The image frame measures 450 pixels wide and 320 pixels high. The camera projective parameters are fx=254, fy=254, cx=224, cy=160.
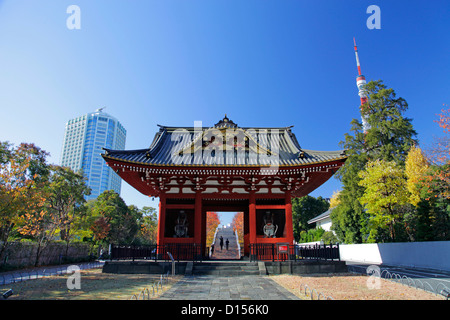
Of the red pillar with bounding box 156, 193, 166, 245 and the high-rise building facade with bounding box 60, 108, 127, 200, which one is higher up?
the high-rise building facade with bounding box 60, 108, 127, 200

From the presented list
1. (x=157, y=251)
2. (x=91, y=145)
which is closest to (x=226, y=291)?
(x=157, y=251)

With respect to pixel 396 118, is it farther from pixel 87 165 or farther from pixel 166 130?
pixel 87 165

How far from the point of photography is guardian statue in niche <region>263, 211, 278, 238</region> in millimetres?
15391

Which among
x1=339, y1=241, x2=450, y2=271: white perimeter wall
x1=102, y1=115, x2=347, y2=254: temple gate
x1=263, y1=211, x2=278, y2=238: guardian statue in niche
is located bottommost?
x1=339, y1=241, x2=450, y2=271: white perimeter wall

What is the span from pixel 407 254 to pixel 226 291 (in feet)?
61.4

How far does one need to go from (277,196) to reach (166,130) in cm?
1064

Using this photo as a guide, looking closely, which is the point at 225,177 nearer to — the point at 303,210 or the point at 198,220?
the point at 198,220

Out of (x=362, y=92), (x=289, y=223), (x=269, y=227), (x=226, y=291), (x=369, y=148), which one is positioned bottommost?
(x=226, y=291)

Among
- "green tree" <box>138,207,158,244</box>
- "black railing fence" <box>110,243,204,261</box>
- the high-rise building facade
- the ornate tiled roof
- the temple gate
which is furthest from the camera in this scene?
the high-rise building facade

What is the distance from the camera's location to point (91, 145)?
379 feet

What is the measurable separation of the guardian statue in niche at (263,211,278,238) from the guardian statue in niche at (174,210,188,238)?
4841mm

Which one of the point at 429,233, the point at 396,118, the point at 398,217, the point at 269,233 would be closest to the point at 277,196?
the point at 269,233

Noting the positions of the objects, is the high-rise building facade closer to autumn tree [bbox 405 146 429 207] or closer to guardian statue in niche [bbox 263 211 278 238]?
guardian statue in niche [bbox 263 211 278 238]

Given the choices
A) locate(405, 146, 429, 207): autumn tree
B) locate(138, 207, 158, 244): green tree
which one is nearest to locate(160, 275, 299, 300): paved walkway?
locate(405, 146, 429, 207): autumn tree
